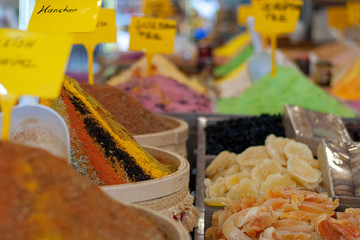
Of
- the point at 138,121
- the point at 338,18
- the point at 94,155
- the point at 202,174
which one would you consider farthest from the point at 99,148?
the point at 338,18

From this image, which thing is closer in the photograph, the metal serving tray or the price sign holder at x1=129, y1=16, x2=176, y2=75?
the metal serving tray

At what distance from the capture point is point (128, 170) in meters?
1.35

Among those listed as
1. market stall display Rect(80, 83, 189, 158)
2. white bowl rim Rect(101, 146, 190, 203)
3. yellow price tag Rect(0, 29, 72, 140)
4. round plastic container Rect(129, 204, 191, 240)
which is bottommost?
market stall display Rect(80, 83, 189, 158)

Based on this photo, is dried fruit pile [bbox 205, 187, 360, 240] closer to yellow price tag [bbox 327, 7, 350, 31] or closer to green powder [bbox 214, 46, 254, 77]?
green powder [bbox 214, 46, 254, 77]

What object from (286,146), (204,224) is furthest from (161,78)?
(204,224)

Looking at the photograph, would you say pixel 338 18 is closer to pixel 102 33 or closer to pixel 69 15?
pixel 102 33

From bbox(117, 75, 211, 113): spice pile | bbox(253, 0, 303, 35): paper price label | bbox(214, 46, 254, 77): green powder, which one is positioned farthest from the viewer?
bbox(214, 46, 254, 77): green powder

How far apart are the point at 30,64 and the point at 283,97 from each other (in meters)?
2.15

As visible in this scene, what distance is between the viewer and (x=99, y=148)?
1.36m

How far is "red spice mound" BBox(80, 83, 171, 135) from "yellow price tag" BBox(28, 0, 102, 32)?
1.36 ft

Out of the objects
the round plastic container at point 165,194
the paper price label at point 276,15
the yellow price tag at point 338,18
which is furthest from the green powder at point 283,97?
the yellow price tag at point 338,18

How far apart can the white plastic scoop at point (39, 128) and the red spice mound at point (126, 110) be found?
2.44ft

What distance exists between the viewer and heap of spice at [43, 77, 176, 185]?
1.28 m

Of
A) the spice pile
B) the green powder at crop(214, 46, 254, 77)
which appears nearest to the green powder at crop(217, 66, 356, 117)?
the spice pile
